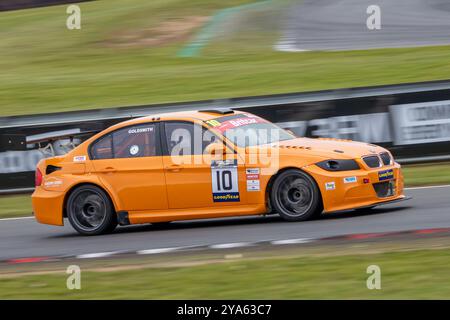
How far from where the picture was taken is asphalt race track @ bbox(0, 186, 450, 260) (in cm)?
1020

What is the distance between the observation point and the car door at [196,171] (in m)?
11.0

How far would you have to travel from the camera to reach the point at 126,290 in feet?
26.5

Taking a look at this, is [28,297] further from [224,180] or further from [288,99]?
[288,99]

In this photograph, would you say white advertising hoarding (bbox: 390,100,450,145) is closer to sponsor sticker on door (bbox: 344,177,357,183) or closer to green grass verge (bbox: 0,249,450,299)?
sponsor sticker on door (bbox: 344,177,357,183)

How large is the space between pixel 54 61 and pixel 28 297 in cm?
2142

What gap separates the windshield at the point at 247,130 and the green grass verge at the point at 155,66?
996 cm

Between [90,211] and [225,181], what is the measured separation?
2011 mm

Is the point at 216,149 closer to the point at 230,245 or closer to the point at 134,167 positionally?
the point at 134,167

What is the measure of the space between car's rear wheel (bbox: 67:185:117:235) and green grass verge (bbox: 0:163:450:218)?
2838 millimetres

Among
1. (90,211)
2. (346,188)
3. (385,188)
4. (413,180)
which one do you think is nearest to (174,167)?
(90,211)

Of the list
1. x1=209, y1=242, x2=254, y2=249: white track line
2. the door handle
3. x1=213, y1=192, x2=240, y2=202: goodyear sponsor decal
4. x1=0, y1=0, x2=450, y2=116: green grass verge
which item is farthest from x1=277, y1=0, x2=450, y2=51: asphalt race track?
x1=209, y1=242, x2=254, y2=249: white track line

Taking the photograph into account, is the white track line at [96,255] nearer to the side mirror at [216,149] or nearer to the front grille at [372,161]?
the side mirror at [216,149]

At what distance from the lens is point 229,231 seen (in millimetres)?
10961
